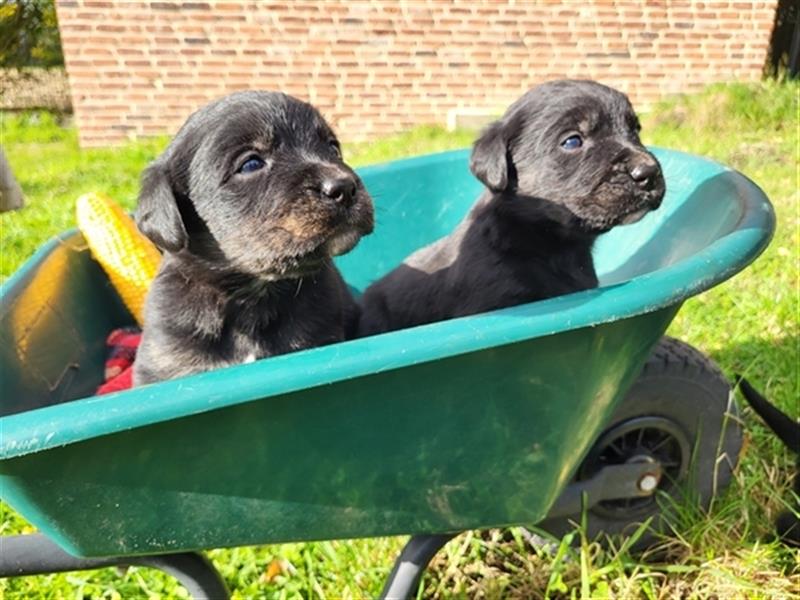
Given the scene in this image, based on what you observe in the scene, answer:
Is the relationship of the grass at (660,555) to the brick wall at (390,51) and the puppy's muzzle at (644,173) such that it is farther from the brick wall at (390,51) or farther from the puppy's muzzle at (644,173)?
the brick wall at (390,51)

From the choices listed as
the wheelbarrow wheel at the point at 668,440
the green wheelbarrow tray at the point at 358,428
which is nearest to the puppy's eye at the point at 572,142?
the green wheelbarrow tray at the point at 358,428

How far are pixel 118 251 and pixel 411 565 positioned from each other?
1433 mm

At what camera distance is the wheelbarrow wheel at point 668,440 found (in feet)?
6.36

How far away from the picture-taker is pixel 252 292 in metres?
1.88

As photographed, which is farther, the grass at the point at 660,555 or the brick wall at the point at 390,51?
the brick wall at the point at 390,51

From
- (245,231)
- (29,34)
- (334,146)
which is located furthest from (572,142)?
(29,34)

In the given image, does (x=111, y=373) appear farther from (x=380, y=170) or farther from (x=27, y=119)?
(x=27, y=119)

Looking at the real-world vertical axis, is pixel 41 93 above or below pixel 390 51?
below

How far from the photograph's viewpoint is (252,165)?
Result: 5.41ft

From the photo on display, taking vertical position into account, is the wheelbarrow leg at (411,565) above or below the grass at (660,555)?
above

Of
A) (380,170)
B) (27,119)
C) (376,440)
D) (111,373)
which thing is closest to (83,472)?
(376,440)

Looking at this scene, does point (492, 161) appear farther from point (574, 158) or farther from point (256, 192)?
point (256, 192)

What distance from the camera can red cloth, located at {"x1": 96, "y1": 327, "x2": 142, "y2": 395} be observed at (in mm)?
2207

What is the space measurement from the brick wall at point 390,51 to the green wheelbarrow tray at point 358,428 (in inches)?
245
